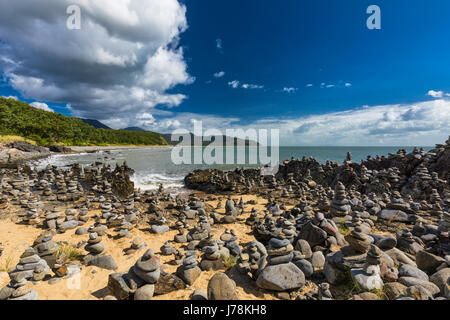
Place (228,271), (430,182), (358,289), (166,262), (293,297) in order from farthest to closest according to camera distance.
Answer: (430,182)
(166,262)
(228,271)
(293,297)
(358,289)

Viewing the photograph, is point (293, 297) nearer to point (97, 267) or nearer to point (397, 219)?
point (97, 267)

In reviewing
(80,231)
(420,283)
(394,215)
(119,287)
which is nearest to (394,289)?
(420,283)

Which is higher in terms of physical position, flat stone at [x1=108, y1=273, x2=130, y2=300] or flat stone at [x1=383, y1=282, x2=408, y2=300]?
flat stone at [x1=383, y1=282, x2=408, y2=300]

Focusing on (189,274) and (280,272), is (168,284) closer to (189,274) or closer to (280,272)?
(189,274)

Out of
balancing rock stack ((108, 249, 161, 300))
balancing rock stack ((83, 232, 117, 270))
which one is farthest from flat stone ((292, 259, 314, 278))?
balancing rock stack ((83, 232, 117, 270))

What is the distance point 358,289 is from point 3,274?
1003cm

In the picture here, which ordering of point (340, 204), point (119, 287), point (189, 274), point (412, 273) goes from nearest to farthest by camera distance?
point (412, 273) < point (119, 287) < point (189, 274) < point (340, 204)

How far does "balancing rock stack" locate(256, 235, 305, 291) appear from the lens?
16.6 feet

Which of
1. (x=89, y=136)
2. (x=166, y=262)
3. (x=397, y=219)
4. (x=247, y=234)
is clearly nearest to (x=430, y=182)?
(x=397, y=219)

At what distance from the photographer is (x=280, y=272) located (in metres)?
5.26

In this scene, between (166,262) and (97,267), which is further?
(166,262)

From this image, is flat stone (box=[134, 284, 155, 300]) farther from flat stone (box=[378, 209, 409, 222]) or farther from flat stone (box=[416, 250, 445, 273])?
flat stone (box=[378, 209, 409, 222])

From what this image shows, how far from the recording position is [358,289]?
4617mm
